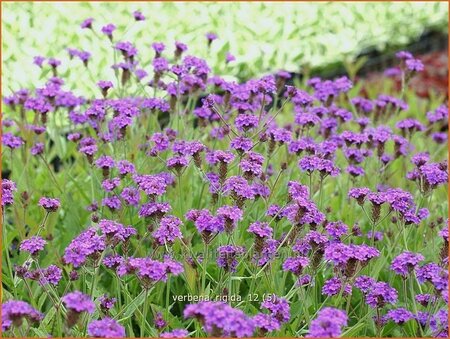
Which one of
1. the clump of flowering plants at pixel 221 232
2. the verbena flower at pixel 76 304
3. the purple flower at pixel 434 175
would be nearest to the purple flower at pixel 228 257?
the clump of flowering plants at pixel 221 232

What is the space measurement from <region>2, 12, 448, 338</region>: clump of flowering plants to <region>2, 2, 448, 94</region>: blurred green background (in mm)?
1699

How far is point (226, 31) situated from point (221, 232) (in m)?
3.78

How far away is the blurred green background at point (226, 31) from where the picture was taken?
5.04 metres

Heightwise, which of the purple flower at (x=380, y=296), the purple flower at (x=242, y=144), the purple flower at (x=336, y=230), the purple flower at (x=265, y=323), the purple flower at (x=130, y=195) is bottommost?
the purple flower at (x=380, y=296)

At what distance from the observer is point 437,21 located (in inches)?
277

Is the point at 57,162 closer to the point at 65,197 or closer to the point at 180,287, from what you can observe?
the point at 65,197

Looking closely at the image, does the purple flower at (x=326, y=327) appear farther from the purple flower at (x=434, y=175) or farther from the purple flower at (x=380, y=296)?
the purple flower at (x=434, y=175)

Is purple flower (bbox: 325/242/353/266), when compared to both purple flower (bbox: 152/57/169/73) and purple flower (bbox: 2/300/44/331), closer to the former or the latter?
purple flower (bbox: 2/300/44/331)

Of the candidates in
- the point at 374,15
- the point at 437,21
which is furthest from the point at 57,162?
the point at 437,21

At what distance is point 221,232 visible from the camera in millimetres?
2096

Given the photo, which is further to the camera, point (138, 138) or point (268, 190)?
point (138, 138)

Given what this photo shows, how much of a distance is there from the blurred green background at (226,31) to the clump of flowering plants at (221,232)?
1.70 metres

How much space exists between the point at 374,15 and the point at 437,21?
2.29ft

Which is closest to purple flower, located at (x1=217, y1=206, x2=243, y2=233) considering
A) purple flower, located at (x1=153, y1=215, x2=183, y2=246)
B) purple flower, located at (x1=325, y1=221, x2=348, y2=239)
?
purple flower, located at (x1=153, y1=215, x2=183, y2=246)
